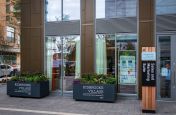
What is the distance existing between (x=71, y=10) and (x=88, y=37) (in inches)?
66.9

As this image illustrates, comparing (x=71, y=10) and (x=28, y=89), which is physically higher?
(x=71, y=10)

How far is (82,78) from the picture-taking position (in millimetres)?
14469

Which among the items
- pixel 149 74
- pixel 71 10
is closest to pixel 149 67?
pixel 149 74

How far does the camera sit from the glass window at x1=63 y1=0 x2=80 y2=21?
51.4 feet

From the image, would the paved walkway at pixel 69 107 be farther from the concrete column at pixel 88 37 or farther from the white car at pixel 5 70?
the white car at pixel 5 70

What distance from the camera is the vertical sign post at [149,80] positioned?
443 inches

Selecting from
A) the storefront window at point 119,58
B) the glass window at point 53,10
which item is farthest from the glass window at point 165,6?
the glass window at point 53,10

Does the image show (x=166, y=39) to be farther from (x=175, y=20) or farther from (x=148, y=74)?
(x=148, y=74)

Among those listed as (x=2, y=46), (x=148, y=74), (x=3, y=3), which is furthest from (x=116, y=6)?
(x=3, y=3)

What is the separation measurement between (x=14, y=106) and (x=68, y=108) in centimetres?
223

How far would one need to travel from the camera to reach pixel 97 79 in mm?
14133

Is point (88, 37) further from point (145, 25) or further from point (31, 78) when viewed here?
point (31, 78)

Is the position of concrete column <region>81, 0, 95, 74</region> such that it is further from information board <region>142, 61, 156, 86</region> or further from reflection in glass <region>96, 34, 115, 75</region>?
information board <region>142, 61, 156, 86</region>

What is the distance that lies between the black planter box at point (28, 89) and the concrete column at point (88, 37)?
207cm
